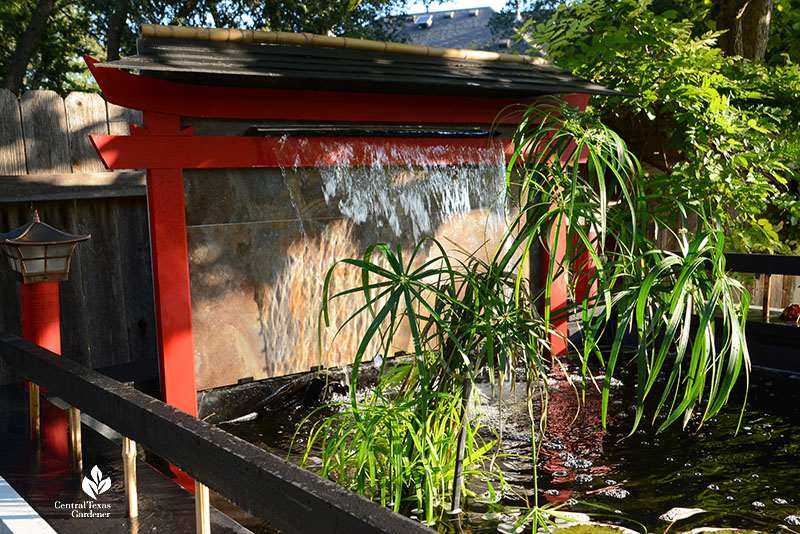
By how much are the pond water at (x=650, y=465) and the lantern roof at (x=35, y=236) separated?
5.40 ft

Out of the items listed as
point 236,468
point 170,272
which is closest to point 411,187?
point 170,272

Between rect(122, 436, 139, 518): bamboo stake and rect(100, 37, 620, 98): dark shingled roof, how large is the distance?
6.60 ft

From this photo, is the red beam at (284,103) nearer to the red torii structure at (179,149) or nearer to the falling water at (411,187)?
the red torii structure at (179,149)

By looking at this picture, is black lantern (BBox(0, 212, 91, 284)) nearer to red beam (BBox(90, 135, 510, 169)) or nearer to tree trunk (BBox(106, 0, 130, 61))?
red beam (BBox(90, 135, 510, 169))

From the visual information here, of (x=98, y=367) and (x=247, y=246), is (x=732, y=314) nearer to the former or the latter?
(x=247, y=246)

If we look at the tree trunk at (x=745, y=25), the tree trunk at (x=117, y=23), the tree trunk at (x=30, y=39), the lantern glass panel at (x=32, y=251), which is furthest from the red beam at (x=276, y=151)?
the tree trunk at (x=117, y=23)

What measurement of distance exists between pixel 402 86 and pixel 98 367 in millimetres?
2865

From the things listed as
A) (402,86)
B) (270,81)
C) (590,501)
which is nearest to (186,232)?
(270,81)

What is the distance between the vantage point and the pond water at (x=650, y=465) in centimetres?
317

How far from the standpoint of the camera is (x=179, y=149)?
169 inches

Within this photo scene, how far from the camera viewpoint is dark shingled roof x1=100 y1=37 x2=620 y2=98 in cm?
390

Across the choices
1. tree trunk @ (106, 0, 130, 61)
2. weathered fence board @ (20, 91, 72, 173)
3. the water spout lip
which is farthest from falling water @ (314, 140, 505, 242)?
tree trunk @ (106, 0, 130, 61)

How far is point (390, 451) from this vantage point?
272 cm

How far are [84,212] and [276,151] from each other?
1379 millimetres
